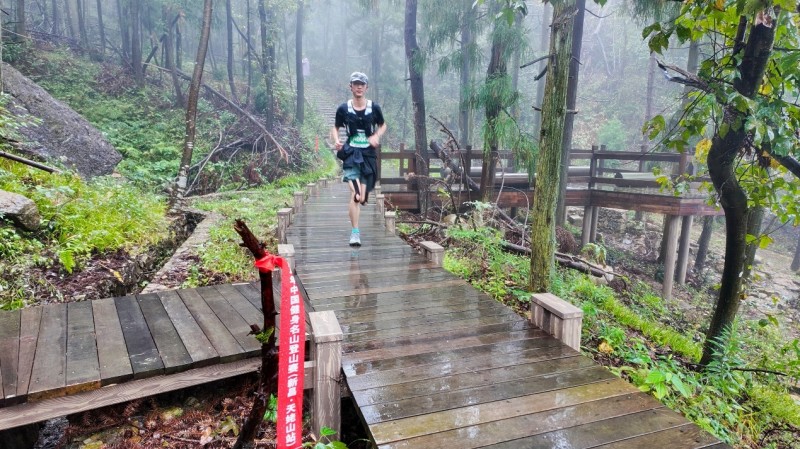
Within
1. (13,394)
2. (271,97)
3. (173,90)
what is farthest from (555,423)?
(173,90)

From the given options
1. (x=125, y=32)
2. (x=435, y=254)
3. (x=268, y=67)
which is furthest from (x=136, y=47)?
(x=435, y=254)

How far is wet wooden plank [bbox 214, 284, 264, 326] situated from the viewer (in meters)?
3.58

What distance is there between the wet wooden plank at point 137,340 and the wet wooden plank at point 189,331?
0.64 feet

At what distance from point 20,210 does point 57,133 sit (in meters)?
5.60

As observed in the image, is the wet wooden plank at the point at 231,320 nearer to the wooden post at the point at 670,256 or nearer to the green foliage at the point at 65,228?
the green foliage at the point at 65,228

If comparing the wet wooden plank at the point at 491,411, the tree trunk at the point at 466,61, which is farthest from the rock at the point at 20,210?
the tree trunk at the point at 466,61

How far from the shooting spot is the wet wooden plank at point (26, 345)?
243 centimetres

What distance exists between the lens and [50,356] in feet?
9.09

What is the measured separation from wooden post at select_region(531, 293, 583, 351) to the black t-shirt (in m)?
2.96

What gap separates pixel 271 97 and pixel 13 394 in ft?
53.1

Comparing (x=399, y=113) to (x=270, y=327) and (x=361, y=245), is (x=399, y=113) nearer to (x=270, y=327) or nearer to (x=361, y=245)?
(x=361, y=245)

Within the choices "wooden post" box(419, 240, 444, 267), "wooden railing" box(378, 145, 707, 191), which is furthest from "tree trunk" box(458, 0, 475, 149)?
"wooden post" box(419, 240, 444, 267)

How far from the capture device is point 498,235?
739 centimetres

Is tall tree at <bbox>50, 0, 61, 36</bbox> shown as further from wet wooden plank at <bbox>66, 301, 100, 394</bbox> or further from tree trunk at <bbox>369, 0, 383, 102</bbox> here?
wet wooden plank at <bbox>66, 301, 100, 394</bbox>
